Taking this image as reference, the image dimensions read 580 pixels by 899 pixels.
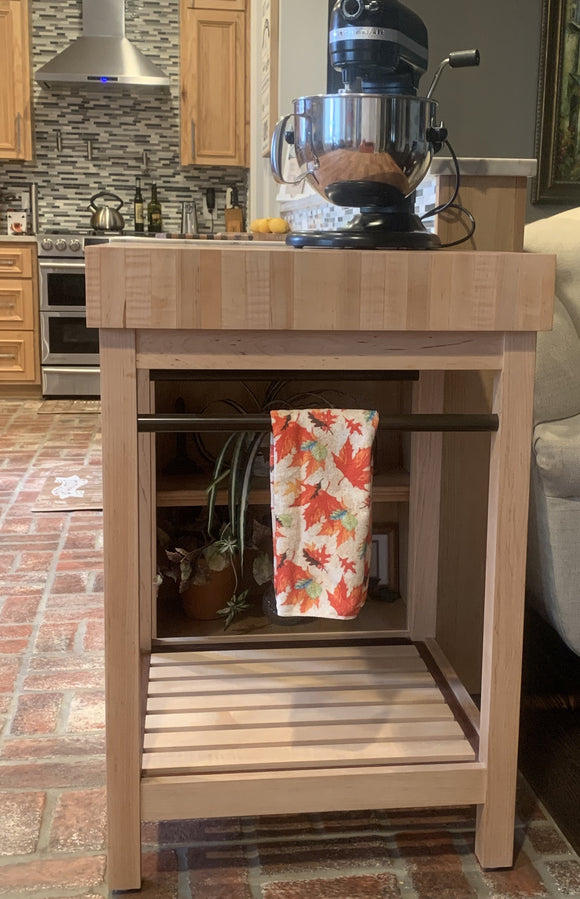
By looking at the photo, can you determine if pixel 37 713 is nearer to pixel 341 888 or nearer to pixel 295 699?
pixel 295 699

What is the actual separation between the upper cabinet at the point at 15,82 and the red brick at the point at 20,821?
548 centimetres

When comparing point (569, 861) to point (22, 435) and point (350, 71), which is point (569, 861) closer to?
point (350, 71)

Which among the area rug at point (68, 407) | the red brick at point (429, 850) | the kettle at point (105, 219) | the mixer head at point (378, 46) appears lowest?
the area rug at point (68, 407)

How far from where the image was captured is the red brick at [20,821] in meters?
1.51

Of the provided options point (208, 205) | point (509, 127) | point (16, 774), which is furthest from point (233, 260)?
point (208, 205)

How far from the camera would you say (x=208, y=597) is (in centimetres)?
219

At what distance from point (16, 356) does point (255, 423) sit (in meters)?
5.23

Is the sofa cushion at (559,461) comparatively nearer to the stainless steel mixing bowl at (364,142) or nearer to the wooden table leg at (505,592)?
the wooden table leg at (505,592)

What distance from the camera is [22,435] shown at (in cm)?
512

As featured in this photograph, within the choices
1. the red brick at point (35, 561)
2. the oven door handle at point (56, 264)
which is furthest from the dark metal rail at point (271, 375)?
the oven door handle at point (56, 264)

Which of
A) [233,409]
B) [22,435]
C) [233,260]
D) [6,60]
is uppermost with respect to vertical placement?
[6,60]

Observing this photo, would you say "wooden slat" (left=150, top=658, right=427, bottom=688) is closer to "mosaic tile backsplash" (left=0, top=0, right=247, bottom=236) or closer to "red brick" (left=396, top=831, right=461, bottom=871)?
"red brick" (left=396, top=831, right=461, bottom=871)

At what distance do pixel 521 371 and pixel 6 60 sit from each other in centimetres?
588

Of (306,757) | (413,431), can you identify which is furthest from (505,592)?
(306,757)
